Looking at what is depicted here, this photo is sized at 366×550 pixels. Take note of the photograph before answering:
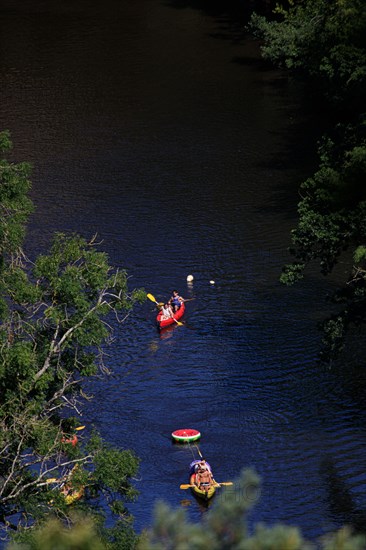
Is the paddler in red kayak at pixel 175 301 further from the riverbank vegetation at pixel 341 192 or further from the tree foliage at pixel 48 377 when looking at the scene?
the tree foliage at pixel 48 377

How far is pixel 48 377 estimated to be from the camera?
75.2 ft

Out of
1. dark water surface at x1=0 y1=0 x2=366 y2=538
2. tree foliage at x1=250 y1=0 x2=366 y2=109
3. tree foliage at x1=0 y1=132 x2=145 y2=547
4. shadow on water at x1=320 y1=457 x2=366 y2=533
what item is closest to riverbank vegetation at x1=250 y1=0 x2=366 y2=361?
tree foliage at x1=250 y1=0 x2=366 y2=109

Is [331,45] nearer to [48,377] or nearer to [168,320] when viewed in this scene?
[168,320]

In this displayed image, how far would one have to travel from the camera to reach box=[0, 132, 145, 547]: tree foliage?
22.3 meters

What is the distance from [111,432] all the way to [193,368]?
5.25m

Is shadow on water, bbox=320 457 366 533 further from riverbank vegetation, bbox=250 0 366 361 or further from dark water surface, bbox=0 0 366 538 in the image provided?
riverbank vegetation, bbox=250 0 366 361

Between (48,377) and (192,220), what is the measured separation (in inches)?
1214

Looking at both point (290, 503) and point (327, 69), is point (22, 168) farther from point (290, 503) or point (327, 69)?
point (327, 69)

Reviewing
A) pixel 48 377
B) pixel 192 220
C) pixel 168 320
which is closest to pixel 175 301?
pixel 168 320

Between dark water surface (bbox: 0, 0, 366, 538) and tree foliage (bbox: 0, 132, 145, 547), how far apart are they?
9334mm

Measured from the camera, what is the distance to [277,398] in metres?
38.3

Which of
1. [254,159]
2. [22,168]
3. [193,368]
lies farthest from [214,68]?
[22,168]

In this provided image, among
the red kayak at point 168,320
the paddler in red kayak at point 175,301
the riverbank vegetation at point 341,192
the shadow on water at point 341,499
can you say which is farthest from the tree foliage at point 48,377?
the paddler in red kayak at point 175,301

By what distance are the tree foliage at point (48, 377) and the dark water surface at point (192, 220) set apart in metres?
9.33
